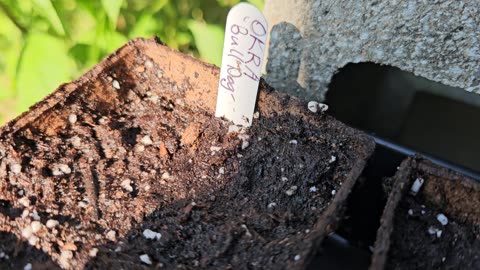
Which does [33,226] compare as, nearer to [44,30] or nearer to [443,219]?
[44,30]

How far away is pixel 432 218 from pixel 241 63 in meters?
0.35

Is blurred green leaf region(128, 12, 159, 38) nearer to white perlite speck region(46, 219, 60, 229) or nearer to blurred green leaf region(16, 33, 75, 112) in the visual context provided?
blurred green leaf region(16, 33, 75, 112)

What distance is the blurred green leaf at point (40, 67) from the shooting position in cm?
96

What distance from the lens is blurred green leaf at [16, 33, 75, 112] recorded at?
0.96m

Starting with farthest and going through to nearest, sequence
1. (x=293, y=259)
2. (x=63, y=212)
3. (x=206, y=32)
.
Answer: (x=206, y=32) < (x=63, y=212) < (x=293, y=259)

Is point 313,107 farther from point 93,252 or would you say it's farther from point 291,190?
point 93,252

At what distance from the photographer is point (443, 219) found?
0.74 metres

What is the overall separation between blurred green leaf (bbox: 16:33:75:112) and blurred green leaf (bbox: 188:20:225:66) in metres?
0.24

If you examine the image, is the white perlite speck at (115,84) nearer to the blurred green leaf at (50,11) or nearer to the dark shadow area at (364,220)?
the blurred green leaf at (50,11)

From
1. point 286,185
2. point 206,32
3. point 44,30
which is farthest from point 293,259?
point 44,30

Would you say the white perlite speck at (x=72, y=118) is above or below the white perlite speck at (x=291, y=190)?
below

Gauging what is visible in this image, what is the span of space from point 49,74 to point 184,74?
247 mm

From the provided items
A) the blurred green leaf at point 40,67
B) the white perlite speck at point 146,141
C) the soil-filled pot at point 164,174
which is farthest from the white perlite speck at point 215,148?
the blurred green leaf at point 40,67

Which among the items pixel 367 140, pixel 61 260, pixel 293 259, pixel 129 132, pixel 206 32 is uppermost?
pixel 206 32
